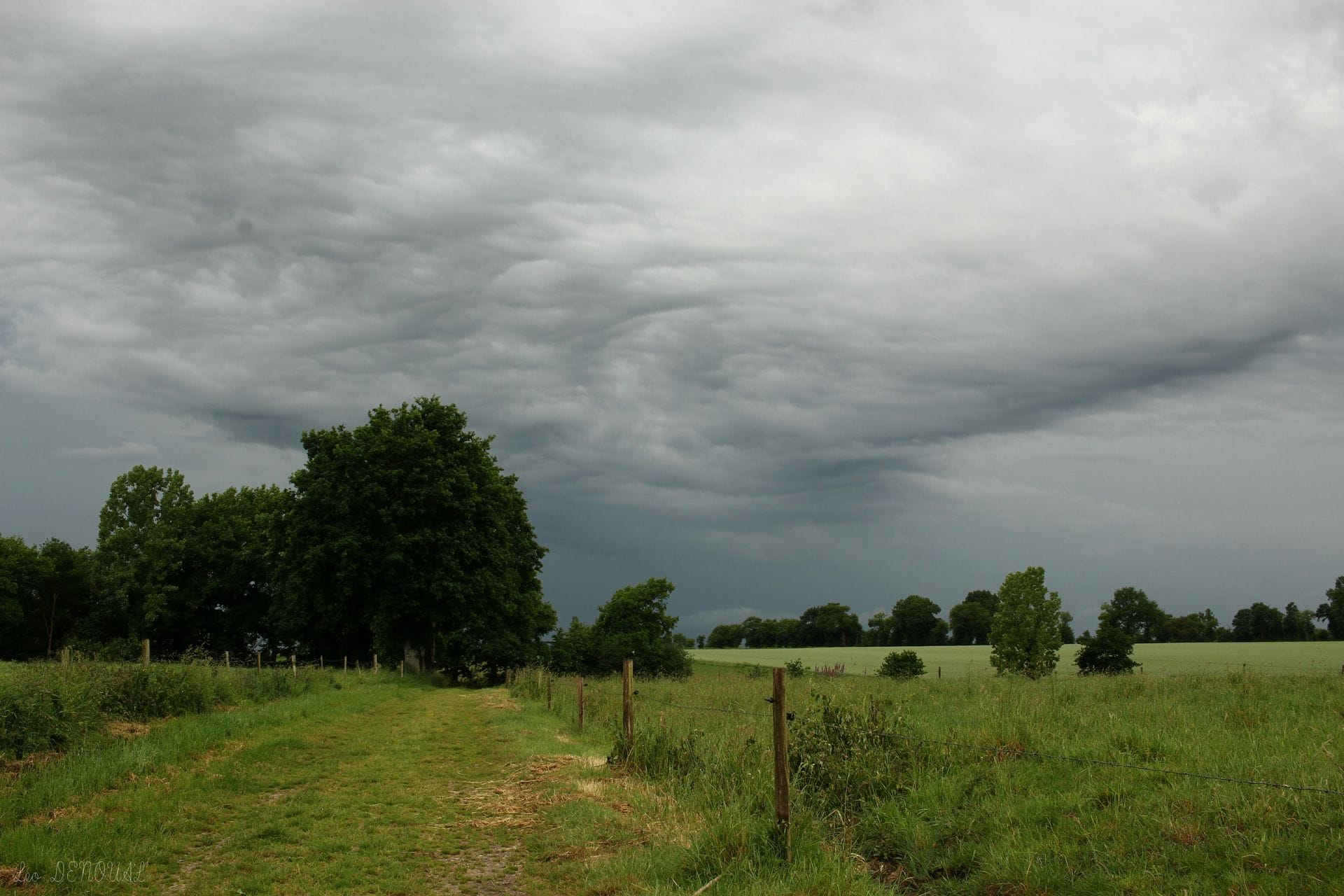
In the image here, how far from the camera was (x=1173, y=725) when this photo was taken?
40.1 feet

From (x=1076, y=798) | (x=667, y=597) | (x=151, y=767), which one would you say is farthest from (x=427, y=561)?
(x=1076, y=798)

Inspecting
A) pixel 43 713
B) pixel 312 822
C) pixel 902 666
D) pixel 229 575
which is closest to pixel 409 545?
pixel 229 575

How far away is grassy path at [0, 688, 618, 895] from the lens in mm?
7672

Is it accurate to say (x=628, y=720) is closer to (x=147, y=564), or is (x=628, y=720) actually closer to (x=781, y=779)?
(x=781, y=779)

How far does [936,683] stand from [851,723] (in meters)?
15.3

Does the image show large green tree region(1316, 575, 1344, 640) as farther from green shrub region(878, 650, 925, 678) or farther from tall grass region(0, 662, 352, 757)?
tall grass region(0, 662, 352, 757)

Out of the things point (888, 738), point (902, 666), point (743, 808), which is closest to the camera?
point (743, 808)

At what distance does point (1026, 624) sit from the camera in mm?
50469

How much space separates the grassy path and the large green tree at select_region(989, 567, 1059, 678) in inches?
1620

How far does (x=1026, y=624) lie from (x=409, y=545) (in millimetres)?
35804

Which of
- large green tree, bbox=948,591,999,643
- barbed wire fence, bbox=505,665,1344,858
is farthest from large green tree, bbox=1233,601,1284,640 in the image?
barbed wire fence, bbox=505,665,1344,858

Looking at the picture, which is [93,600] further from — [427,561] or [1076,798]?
[1076,798]

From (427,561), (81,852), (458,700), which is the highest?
(427,561)

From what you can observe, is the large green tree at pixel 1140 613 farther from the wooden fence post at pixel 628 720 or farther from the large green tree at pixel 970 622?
the wooden fence post at pixel 628 720
